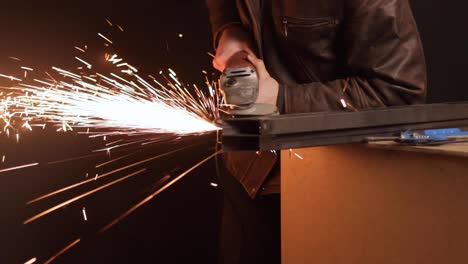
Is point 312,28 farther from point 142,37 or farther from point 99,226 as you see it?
point 99,226

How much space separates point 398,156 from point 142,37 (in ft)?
4.15

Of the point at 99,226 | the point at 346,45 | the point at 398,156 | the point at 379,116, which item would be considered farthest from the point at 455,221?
the point at 99,226

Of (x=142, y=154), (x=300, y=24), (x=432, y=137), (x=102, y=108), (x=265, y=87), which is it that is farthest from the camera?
(x=142, y=154)

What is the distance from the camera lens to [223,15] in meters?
1.49

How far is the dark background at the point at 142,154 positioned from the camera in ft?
5.78

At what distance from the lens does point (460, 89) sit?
2.10m

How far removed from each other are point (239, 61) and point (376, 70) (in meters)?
0.32

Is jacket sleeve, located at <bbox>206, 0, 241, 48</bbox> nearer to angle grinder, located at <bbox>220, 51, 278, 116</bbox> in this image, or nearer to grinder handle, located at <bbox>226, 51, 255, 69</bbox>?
grinder handle, located at <bbox>226, 51, 255, 69</bbox>

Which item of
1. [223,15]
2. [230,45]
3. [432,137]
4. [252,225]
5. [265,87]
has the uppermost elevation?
[223,15]

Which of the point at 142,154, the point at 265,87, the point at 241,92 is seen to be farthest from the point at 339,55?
the point at 142,154

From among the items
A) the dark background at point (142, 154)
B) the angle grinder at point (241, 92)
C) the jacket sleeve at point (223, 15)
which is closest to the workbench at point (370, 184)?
the angle grinder at point (241, 92)

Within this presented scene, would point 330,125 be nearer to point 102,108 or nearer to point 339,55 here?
point 339,55

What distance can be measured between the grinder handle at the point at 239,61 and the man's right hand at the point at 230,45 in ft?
0.09

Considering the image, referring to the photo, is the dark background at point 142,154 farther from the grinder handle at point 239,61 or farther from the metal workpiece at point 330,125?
the metal workpiece at point 330,125
